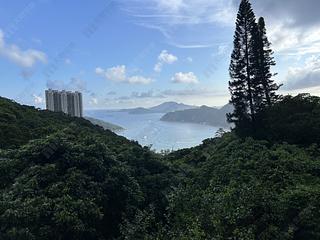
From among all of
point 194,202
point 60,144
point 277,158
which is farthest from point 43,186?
point 277,158

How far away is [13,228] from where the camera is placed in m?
10.3

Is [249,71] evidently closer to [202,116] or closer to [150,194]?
[150,194]

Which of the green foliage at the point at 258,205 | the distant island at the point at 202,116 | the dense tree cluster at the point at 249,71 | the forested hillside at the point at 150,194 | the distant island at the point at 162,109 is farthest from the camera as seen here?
the distant island at the point at 162,109

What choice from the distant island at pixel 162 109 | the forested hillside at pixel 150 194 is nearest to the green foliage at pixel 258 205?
the forested hillside at pixel 150 194

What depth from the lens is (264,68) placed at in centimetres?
2445

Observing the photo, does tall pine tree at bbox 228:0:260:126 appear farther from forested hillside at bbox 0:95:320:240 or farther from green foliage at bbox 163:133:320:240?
green foliage at bbox 163:133:320:240

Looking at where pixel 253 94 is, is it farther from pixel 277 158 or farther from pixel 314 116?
pixel 277 158

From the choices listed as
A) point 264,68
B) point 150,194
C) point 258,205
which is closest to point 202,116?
point 264,68

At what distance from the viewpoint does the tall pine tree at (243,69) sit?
23.8 meters

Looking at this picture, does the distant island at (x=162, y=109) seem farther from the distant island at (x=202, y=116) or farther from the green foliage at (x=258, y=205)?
the green foliage at (x=258, y=205)

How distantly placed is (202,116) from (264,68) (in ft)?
116

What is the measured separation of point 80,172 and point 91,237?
2.69 metres

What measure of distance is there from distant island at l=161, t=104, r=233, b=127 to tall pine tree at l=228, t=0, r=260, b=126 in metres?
27.4

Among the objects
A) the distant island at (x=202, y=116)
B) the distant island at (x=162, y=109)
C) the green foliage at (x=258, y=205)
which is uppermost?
the distant island at (x=162, y=109)
